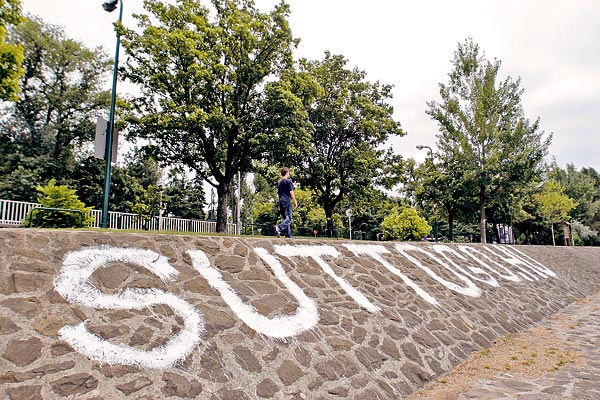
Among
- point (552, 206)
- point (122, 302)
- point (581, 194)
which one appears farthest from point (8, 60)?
point (581, 194)

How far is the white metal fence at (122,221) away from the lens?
56.3 feet

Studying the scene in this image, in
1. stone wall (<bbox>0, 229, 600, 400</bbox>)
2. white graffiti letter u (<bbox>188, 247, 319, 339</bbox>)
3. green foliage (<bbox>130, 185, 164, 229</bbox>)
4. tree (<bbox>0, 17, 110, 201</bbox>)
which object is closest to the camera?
stone wall (<bbox>0, 229, 600, 400</bbox>)

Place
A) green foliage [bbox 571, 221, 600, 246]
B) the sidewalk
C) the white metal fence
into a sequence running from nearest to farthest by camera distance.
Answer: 1. the sidewalk
2. the white metal fence
3. green foliage [bbox 571, 221, 600, 246]

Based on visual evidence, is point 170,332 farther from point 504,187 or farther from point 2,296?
point 504,187

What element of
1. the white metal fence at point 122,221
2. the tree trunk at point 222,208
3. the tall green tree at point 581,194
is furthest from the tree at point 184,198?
the tall green tree at point 581,194

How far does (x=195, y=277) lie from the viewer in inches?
188

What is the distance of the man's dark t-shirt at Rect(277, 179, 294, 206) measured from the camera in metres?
8.69

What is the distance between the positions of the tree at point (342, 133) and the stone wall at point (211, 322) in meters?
14.6

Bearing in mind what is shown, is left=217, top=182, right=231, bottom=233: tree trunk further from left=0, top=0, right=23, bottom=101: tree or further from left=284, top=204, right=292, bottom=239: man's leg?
left=284, top=204, right=292, bottom=239: man's leg

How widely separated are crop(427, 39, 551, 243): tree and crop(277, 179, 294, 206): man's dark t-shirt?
16.3 metres

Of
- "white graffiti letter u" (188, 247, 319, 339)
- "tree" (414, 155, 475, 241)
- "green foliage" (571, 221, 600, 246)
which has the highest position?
"tree" (414, 155, 475, 241)

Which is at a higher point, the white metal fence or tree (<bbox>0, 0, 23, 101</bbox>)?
tree (<bbox>0, 0, 23, 101</bbox>)

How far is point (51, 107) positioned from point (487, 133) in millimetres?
33983

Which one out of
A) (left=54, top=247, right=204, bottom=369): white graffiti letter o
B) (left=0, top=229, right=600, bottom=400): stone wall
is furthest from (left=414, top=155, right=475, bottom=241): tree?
(left=54, top=247, right=204, bottom=369): white graffiti letter o
